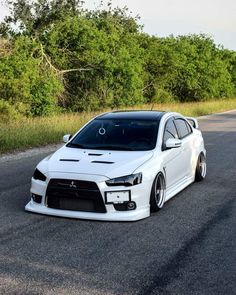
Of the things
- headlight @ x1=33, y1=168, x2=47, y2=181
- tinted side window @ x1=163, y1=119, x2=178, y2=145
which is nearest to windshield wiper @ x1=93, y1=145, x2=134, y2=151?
tinted side window @ x1=163, y1=119, x2=178, y2=145

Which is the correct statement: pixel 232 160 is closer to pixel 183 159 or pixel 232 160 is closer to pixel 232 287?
pixel 183 159

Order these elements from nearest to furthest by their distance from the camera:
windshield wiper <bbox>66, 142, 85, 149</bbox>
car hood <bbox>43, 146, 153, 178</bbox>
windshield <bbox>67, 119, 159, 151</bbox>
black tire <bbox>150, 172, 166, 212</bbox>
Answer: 1. car hood <bbox>43, 146, 153, 178</bbox>
2. black tire <bbox>150, 172, 166, 212</bbox>
3. windshield <bbox>67, 119, 159, 151</bbox>
4. windshield wiper <bbox>66, 142, 85, 149</bbox>

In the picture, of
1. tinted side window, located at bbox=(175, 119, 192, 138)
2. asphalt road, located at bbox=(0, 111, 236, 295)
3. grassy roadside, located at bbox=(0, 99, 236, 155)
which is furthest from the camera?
grassy roadside, located at bbox=(0, 99, 236, 155)

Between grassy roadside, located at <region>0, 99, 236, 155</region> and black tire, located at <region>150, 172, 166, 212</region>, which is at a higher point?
black tire, located at <region>150, 172, 166, 212</region>

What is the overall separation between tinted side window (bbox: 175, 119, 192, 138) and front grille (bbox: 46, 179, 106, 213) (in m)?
2.71

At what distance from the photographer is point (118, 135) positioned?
770 centimetres

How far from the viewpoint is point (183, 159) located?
830cm

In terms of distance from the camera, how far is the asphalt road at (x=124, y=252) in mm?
4430

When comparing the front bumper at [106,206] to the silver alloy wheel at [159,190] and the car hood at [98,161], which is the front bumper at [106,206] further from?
the silver alloy wheel at [159,190]

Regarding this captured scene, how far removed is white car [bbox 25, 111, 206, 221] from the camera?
250 inches

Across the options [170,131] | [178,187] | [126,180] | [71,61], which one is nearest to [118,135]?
[170,131]

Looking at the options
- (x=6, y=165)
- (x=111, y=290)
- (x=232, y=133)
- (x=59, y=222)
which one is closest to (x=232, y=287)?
(x=111, y=290)

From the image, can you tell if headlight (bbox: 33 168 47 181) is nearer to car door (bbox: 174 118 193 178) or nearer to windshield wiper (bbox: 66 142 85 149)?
windshield wiper (bbox: 66 142 85 149)

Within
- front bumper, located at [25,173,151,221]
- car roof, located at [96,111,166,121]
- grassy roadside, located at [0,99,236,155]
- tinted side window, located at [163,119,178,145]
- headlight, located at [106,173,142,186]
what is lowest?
grassy roadside, located at [0,99,236,155]
